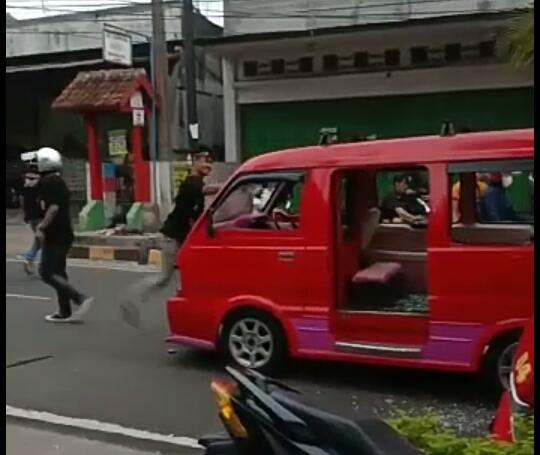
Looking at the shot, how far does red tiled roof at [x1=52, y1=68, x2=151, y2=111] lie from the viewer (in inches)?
722

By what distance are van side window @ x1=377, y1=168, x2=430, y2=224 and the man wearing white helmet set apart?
315 cm

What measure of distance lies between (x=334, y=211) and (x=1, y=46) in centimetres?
412

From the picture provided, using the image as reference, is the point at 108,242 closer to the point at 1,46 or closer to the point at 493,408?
the point at 493,408

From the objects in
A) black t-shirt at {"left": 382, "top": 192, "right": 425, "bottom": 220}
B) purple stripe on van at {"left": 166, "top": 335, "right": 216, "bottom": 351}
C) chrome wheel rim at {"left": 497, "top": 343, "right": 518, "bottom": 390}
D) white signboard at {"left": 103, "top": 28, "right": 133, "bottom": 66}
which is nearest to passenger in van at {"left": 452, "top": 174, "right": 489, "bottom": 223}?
chrome wheel rim at {"left": 497, "top": 343, "right": 518, "bottom": 390}

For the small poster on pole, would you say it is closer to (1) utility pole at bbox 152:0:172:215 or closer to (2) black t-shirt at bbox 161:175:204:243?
(1) utility pole at bbox 152:0:172:215

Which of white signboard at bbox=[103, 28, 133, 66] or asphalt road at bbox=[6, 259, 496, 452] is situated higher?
white signboard at bbox=[103, 28, 133, 66]

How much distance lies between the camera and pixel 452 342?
22.4 ft

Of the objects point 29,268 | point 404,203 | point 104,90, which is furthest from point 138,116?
point 404,203

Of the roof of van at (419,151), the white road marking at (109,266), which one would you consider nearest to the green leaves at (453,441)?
the roof of van at (419,151)

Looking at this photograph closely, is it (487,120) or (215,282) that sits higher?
(487,120)

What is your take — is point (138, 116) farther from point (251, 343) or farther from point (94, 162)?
point (251, 343)

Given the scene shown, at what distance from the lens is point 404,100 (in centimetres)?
2117

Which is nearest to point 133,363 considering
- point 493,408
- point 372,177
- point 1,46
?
point 372,177

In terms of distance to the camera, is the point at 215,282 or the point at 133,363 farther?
the point at 133,363
